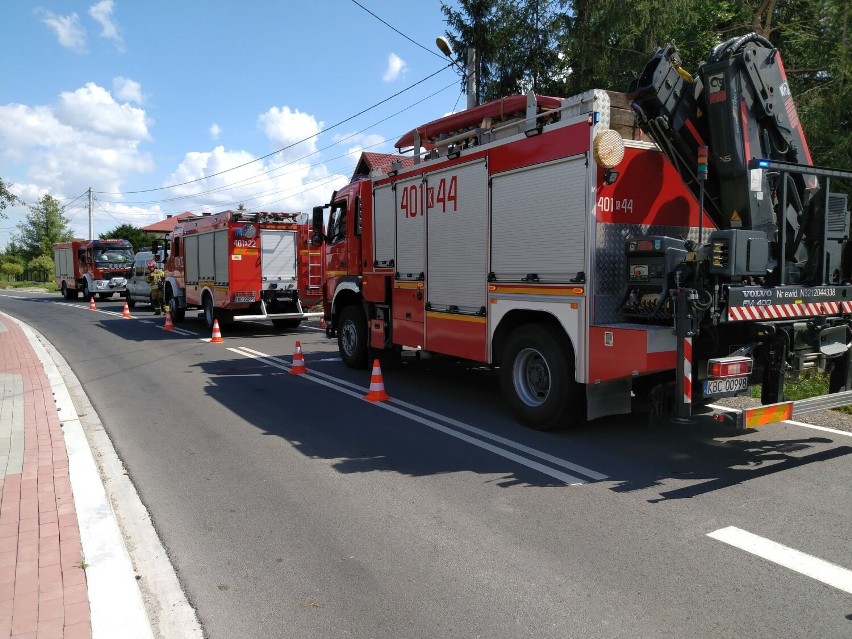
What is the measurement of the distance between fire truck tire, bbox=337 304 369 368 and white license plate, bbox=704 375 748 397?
6135 millimetres

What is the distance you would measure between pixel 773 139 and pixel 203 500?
6245mm

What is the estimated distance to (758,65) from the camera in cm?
623

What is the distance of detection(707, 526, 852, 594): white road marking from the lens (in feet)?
12.0

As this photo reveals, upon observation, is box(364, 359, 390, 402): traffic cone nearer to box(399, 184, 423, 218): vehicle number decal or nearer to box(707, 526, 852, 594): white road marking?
box(399, 184, 423, 218): vehicle number decal

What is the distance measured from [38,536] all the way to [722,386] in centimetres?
521

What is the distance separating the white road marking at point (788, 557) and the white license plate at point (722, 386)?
54.7 inches

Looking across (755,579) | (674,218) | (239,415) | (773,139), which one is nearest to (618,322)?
(674,218)

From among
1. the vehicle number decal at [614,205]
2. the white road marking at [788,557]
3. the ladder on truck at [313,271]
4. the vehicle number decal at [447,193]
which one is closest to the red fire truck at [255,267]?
the ladder on truck at [313,271]

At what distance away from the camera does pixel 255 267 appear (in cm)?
1638

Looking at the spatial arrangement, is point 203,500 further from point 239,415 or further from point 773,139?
point 773,139

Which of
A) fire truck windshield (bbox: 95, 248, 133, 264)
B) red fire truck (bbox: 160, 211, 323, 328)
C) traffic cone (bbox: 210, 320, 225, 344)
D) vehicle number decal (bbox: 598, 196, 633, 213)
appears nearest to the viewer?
vehicle number decal (bbox: 598, 196, 633, 213)

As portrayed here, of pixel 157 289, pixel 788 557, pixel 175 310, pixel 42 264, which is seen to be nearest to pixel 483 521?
pixel 788 557

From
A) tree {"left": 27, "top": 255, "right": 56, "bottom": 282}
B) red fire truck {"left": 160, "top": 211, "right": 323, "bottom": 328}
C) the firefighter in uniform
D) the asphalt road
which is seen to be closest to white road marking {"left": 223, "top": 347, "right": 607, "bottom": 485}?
the asphalt road

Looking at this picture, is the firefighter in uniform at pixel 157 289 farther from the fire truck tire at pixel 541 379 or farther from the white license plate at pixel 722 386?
the white license plate at pixel 722 386
